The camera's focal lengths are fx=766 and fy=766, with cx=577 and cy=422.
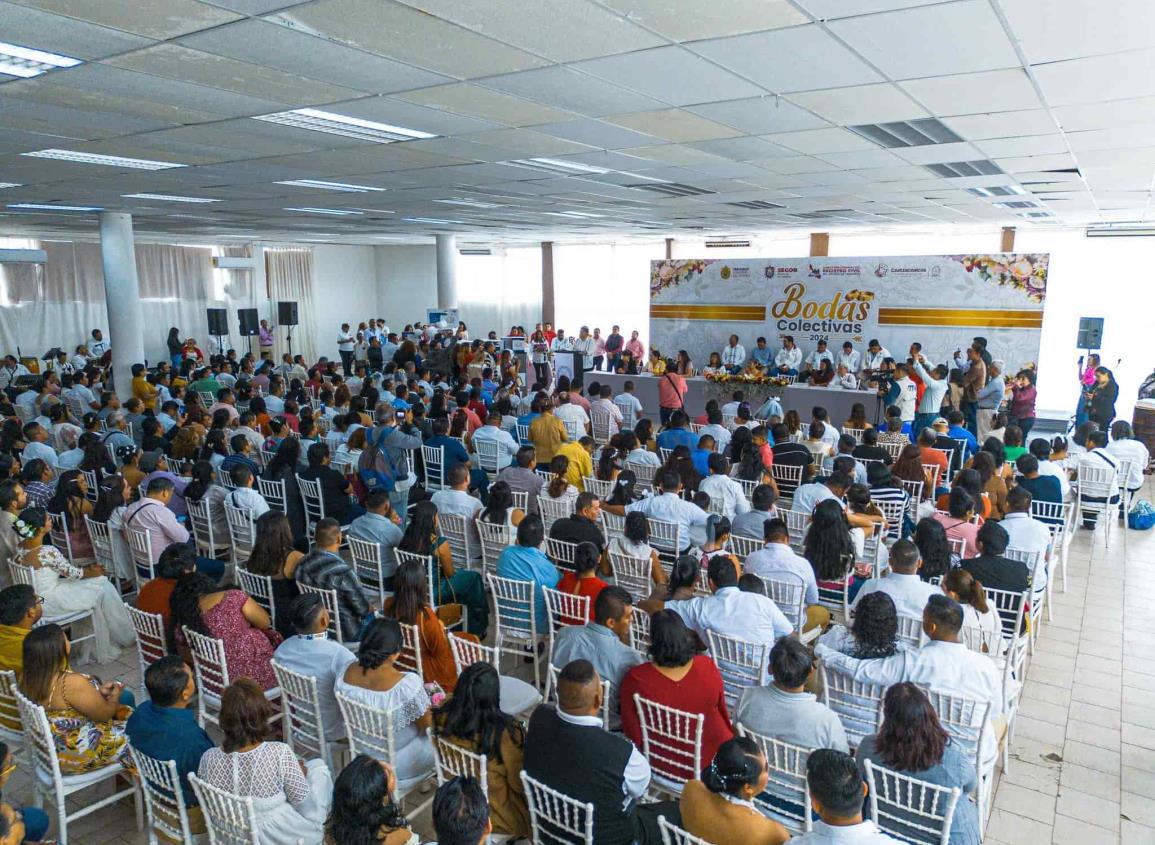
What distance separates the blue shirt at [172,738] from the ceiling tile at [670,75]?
3.39 meters

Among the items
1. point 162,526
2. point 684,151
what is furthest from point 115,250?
point 684,151

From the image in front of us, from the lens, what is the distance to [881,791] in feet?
9.23

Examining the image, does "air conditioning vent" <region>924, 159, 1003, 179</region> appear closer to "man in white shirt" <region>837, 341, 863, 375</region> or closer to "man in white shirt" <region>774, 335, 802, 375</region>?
"man in white shirt" <region>837, 341, 863, 375</region>

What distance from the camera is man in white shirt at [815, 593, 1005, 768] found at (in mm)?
3338

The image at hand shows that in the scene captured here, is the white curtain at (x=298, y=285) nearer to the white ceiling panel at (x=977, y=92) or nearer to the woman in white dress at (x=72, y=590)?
the woman in white dress at (x=72, y=590)

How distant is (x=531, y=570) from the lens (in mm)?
4633

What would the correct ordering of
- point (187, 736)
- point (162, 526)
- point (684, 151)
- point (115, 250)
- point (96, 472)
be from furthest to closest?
point (115, 250), point (96, 472), point (684, 151), point (162, 526), point (187, 736)

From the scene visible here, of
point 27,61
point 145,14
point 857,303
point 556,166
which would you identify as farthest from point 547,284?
point 145,14

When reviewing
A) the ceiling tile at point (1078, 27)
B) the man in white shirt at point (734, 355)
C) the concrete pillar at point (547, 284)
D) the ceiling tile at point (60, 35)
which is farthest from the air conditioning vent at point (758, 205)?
the concrete pillar at point (547, 284)

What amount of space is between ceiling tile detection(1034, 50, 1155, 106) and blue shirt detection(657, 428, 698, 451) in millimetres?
4322

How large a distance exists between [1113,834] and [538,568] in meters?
3.12

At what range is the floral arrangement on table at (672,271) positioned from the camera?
15047mm

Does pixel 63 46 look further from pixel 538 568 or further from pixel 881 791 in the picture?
pixel 881 791

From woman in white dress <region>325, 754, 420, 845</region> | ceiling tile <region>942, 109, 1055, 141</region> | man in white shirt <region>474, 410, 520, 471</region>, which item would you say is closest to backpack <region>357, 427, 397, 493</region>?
man in white shirt <region>474, 410, 520, 471</region>
